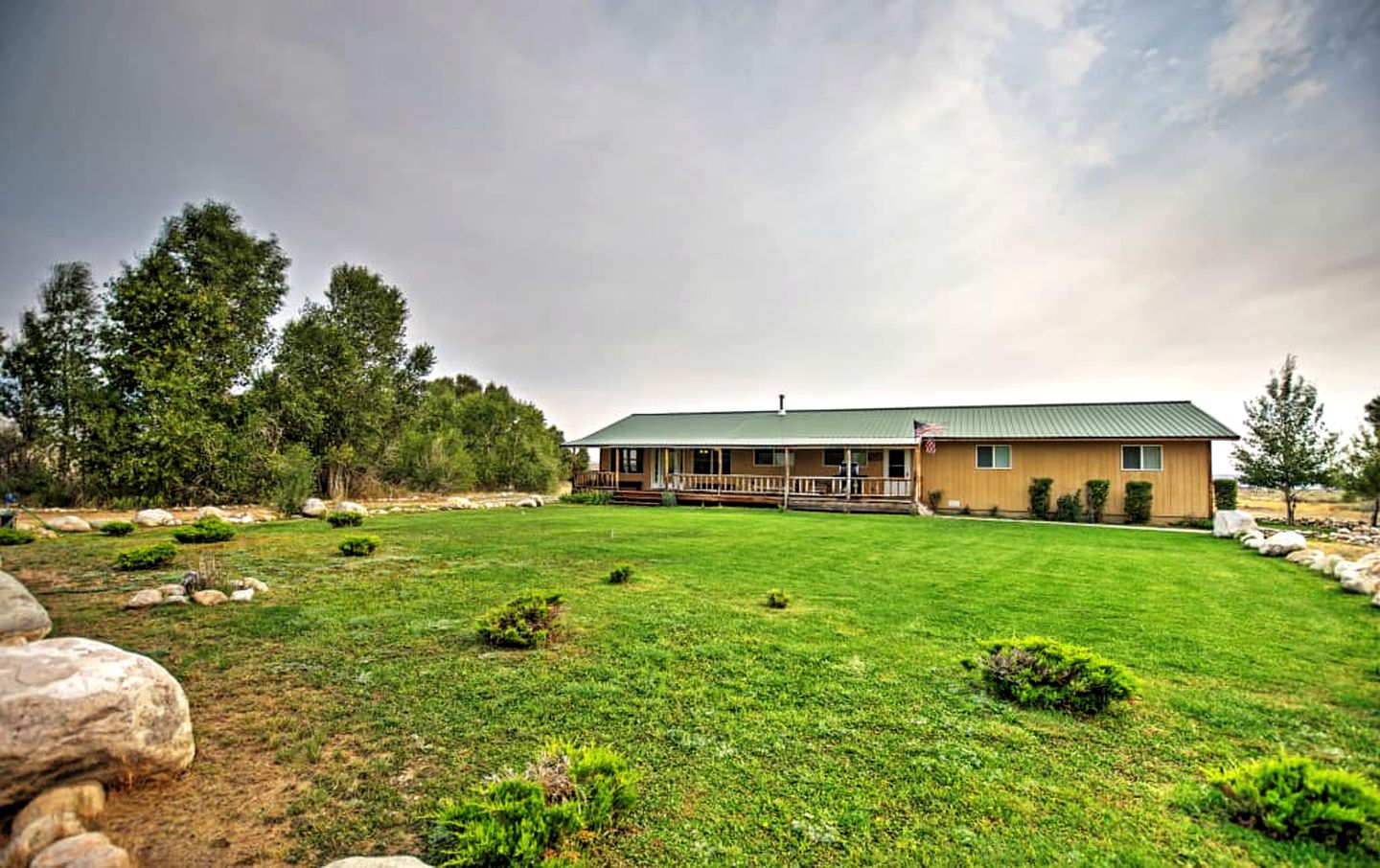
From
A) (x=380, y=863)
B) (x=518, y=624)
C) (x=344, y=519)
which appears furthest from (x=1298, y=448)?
(x=344, y=519)

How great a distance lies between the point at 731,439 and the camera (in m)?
23.1

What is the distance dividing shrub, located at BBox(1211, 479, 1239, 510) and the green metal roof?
241 centimetres

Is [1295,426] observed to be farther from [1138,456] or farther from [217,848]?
[217,848]

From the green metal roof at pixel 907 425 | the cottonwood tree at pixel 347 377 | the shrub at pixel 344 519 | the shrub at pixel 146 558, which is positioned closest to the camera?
the shrub at pixel 146 558

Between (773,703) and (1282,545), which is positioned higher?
(1282,545)

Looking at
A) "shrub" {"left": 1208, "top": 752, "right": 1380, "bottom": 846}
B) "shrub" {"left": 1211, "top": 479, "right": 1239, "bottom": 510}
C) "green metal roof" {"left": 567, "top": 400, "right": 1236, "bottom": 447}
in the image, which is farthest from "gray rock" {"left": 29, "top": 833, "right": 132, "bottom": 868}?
"shrub" {"left": 1211, "top": 479, "right": 1239, "bottom": 510}

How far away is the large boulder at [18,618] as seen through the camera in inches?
135

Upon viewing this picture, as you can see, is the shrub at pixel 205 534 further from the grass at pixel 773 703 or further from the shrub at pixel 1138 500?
the shrub at pixel 1138 500

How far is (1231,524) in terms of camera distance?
44.3ft

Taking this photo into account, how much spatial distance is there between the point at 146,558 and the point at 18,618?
16.6 ft

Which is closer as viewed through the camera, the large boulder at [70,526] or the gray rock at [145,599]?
the gray rock at [145,599]

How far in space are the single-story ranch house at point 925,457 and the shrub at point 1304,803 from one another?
1719cm

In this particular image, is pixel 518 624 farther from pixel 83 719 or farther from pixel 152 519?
pixel 152 519

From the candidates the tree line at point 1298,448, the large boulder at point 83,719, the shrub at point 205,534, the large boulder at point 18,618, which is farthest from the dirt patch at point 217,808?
the tree line at point 1298,448
